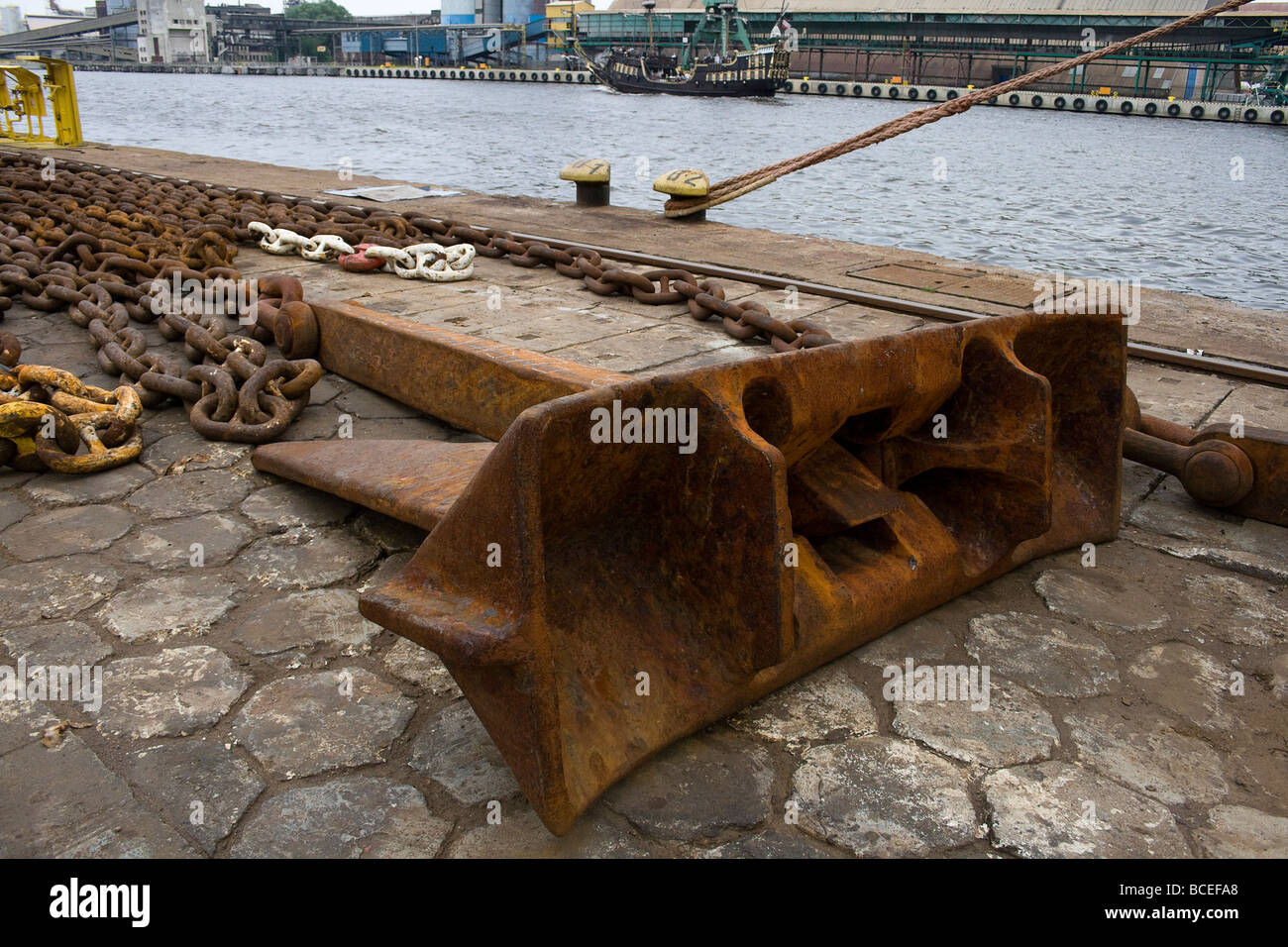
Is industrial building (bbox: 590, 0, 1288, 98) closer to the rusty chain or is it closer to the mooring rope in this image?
the mooring rope

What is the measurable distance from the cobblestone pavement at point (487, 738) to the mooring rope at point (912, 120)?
2.72m

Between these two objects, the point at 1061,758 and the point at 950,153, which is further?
the point at 950,153

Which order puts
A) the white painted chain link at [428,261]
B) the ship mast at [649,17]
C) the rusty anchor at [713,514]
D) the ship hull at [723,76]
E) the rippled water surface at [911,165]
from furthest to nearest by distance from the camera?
the ship mast at [649,17] < the ship hull at [723,76] < the rippled water surface at [911,165] < the white painted chain link at [428,261] < the rusty anchor at [713,514]

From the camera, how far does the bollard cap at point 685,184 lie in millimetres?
8391

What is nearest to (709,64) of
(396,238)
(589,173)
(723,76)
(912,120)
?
(723,76)

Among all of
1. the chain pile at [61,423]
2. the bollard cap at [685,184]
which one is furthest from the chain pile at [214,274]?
the bollard cap at [685,184]

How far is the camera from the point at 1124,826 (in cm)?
162

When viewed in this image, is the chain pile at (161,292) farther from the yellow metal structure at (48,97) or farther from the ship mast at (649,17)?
the ship mast at (649,17)

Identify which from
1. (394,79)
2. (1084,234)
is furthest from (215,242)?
(394,79)

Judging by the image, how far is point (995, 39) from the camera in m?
64.8

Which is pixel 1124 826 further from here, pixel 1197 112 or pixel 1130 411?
pixel 1197 112

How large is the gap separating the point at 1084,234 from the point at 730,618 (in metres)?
12.9

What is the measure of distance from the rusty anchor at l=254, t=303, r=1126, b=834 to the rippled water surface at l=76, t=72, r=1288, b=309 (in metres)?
4.36

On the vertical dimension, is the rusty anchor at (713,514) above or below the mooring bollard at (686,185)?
below
